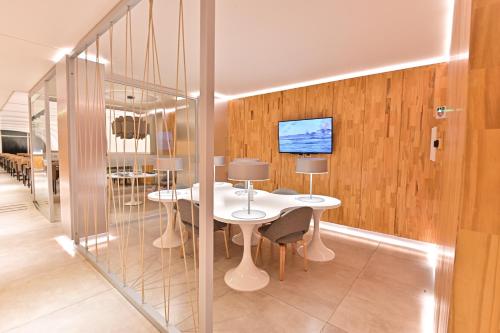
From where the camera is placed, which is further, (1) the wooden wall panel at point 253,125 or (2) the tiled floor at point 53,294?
(1) the wooden wall panel at point 253,125

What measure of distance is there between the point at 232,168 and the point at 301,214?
896mm

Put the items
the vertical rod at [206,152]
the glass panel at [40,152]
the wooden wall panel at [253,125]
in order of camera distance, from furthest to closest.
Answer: the wooden wall panel at [253,125]
the glass panel at [40,152]
the vertical rod at [206,152]

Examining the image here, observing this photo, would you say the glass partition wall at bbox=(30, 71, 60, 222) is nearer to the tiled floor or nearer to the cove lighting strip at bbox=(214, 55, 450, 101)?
the tiled floor

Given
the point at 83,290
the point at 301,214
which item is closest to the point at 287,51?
the point at 301,214

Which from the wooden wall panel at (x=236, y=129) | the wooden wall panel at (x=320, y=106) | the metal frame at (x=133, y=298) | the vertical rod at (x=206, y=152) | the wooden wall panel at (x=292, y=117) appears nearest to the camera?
the vertical rod at (x=206, y=152)

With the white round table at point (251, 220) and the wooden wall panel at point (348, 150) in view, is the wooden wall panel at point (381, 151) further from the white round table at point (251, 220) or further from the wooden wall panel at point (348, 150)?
→ the white round table at point (251, 220)

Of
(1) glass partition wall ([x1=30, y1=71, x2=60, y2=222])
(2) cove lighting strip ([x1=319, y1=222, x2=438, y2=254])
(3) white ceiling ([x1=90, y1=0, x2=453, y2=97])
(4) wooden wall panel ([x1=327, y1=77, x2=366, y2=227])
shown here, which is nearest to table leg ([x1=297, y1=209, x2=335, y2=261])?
(2) cove lighting strip ([x1=319, y1=222, x2=438, y2=254])

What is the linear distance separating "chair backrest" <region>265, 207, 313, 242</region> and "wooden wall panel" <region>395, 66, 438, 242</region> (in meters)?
1.98

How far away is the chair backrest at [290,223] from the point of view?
2.37m

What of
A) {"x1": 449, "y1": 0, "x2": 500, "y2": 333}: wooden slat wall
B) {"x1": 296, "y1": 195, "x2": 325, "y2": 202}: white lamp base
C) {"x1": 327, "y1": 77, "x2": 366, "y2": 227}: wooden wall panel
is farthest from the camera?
{"x1": 327, "y1": 77, "x2": 366, "y2": 227}: wooden wall panel

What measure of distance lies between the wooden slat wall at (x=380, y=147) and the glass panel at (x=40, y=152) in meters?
4.49

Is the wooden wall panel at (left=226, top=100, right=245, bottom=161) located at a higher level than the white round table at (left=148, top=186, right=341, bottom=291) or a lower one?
higher

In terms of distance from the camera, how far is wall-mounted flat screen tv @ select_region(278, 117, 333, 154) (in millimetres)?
4098

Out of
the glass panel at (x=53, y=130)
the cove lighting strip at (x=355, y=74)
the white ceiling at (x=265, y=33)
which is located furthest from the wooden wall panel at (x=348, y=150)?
the glass panel at (x=53, y=130)
